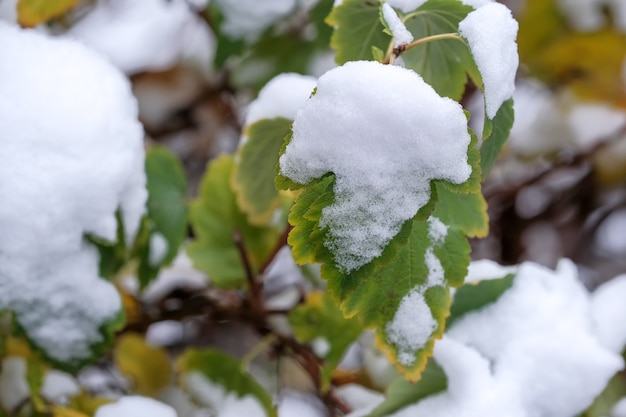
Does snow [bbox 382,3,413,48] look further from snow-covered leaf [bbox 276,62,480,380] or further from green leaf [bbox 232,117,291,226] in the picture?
green leaf [bbox 232,117,291,226]

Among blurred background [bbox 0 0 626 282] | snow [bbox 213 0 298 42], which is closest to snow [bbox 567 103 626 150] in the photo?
blurred background [bbox 0 0 626 282]

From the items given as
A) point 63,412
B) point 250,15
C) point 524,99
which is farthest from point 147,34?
point 63,412

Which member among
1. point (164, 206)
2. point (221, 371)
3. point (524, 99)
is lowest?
point (524, 99)

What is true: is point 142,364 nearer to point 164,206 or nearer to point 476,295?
point 164,206

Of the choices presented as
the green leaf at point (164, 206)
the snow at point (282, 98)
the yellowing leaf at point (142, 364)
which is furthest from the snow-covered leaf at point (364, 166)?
the yellowing leaf at point (142, 364)

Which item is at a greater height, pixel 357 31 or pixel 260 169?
pixel 357 31

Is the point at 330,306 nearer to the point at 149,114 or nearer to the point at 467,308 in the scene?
the point at 467,308

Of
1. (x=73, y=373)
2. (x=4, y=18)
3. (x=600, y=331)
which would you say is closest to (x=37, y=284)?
(x=73, y=373)

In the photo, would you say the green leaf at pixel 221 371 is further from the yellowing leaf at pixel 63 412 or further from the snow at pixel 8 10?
the snow at pixel 8 10
